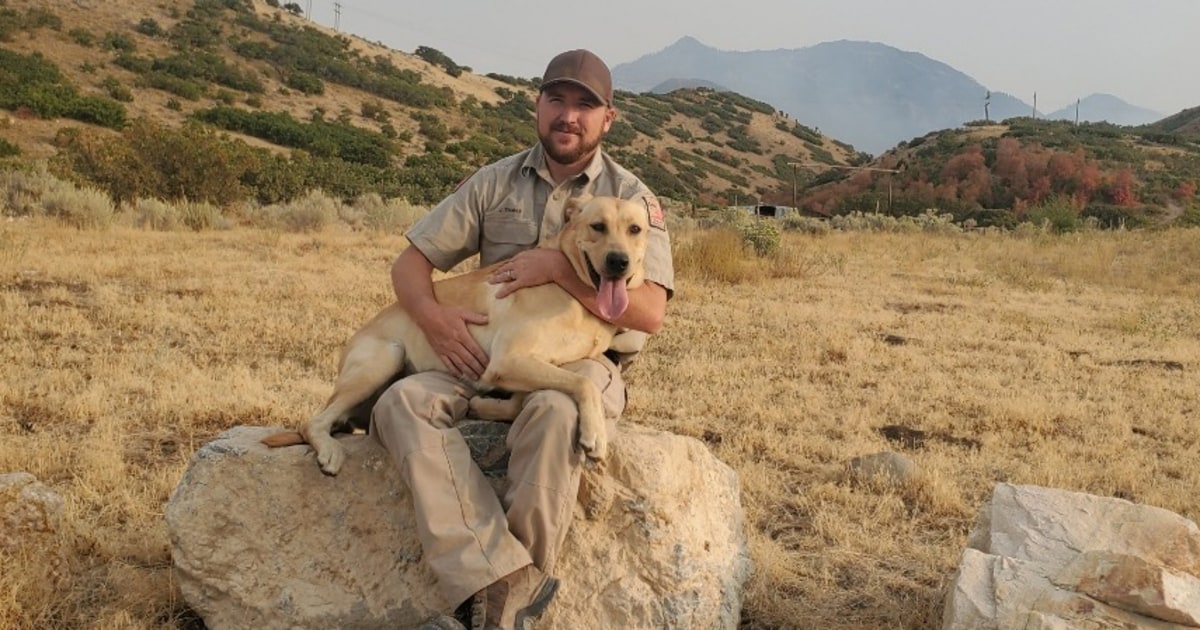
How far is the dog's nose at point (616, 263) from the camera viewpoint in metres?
3.09

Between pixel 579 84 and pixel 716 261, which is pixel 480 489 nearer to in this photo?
pixel 579 84

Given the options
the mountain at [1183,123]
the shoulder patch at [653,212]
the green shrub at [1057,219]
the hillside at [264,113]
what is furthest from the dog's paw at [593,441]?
the mountain at [1183,123]

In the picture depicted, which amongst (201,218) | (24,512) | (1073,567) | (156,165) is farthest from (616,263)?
(156,165)

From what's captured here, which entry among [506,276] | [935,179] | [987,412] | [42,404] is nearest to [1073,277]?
[987,412]

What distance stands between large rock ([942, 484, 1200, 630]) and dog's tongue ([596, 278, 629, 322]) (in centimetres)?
146

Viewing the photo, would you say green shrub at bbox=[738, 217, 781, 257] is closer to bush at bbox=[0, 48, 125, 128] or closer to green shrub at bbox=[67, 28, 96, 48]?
bush at bbox=[0, 48, 125, 128]

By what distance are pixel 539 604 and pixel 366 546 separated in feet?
2.30

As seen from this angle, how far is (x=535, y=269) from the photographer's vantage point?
10.6 ft

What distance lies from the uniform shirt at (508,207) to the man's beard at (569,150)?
7cm

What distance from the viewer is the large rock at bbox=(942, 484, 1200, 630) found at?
261 cm

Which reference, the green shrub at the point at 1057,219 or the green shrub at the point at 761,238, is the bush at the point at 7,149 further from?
the green shrub at the point at 1057,219

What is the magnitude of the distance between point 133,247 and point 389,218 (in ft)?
18.1

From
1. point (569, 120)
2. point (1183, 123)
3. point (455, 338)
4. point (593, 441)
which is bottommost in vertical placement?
point (593, 441)

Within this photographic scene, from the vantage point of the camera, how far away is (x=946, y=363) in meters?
7.57
